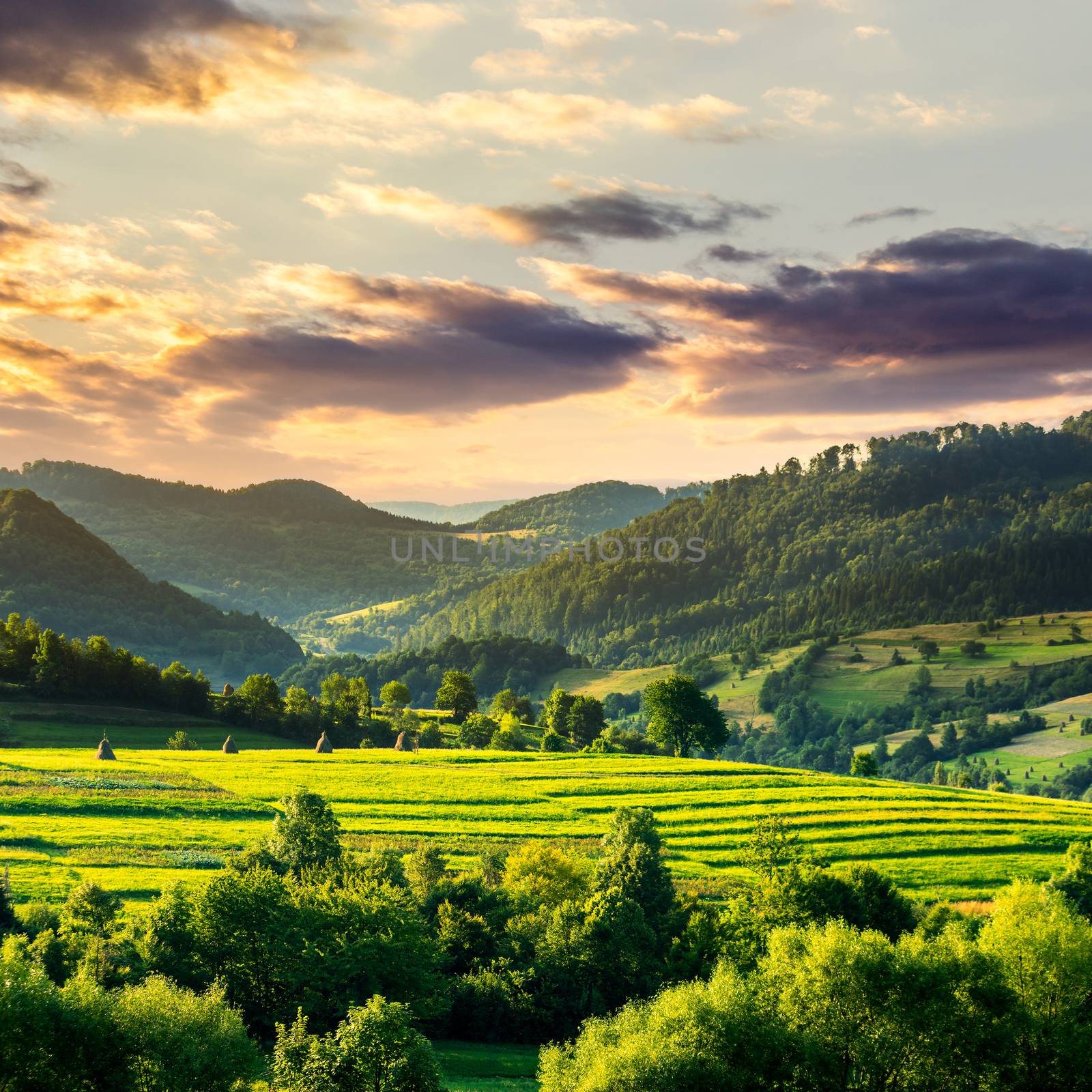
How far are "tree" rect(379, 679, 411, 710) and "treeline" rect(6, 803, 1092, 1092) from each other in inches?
4455

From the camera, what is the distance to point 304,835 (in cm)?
6372

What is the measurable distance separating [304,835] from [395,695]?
4769 inches

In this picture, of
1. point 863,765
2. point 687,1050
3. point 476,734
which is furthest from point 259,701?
point 687,1050

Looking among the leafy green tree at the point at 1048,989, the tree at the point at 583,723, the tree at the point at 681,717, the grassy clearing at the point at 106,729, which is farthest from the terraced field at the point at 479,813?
the tree at the point at 583,723

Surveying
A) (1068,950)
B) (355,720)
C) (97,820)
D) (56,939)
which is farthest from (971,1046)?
(355,720)

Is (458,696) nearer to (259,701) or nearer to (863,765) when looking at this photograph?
(259,701)

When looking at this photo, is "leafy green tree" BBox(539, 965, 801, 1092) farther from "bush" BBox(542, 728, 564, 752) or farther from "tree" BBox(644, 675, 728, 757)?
"bush" BBox(542, 728, 564, 752)

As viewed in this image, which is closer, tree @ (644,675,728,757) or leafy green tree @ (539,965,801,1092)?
leafy green tree @ (539,965,801,1092)

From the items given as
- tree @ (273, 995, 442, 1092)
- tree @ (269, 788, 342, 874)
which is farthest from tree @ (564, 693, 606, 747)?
tree @ (273, 995, 442, 1092)

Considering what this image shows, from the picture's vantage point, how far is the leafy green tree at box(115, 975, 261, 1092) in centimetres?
3778

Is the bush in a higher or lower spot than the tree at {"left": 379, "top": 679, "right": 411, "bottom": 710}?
lower

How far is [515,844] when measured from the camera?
8456 centimetres

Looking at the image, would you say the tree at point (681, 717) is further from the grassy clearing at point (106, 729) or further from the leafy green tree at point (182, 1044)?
the leafy green tree at point (182, 1044)

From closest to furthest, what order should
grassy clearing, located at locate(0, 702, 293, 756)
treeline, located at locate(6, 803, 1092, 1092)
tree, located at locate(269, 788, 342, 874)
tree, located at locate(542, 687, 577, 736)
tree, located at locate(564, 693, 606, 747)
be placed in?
1. treeline, located at locate(6, 803, 1092, 1092)
2. tree, located at locate(269, 788, 342, 874)
3. grassy clearing, located at locate(0, 702, 293, 756)
4. tree, located at locate(564, 693, 606, 747)
5. tree, located at locate(542, 687, 577, 736)
